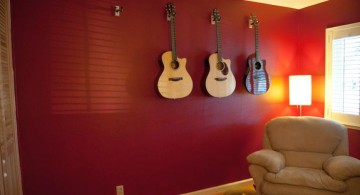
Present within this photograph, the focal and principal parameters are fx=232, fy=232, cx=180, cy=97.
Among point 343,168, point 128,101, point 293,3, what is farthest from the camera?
point 293,3

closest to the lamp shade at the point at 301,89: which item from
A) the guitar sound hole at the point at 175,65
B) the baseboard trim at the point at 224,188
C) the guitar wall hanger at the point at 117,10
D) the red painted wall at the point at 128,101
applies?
the red painted wall at the point at 128,101

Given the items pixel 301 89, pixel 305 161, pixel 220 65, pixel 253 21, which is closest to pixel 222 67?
pixel 220 65

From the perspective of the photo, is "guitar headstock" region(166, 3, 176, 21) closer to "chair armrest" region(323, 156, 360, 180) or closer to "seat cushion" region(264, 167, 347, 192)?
"seat cushion" region(264, 167, 347, 192)

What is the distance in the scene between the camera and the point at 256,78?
2.69 m

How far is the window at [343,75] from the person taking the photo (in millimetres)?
2559

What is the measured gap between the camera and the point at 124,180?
222 cm

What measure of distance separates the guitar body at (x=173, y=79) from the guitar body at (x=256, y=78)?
0.78 metres

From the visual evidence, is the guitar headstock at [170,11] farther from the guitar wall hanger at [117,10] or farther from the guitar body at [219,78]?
the guitar body at [219,78]

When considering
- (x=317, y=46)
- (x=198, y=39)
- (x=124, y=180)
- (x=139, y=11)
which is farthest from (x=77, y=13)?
(x=317, y=46)

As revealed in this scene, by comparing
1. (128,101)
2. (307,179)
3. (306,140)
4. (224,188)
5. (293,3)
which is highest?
(293,3)

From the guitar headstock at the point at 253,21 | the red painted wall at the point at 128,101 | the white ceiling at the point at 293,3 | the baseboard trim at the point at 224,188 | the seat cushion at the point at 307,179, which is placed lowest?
the baseboard trim at the point at 224,188

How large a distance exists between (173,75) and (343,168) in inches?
64.8

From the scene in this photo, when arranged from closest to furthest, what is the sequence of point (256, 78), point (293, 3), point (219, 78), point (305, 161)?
point (305, 161), point (219, 78), point (256, 78), point (293, 3)

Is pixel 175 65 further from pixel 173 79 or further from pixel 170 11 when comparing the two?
pixel 170 11
